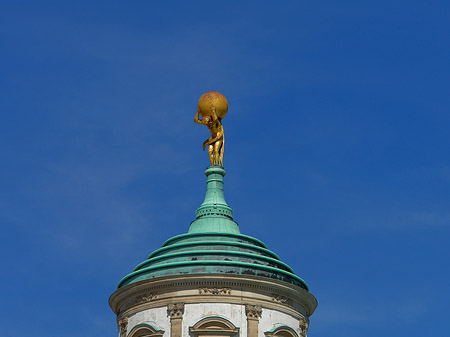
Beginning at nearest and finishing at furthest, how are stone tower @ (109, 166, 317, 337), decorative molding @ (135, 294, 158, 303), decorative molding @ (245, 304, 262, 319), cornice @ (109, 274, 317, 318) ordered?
stone tower @ (109, 166, 317, 337), decorative molding @ (245, 304, 262, 319), cornice @ (109, 274, 317, 318), decorative molding @ (135, 294, 158, 303)

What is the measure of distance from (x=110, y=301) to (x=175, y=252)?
4.74m

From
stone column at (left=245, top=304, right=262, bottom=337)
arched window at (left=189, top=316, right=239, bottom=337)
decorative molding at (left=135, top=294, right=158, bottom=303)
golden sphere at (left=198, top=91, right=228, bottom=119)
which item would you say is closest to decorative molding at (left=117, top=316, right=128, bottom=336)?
decorative molding at (left=135, top=294, right=158, bottom=303)

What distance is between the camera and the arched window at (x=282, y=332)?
6800cm

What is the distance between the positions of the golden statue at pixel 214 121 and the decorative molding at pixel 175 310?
11634mm

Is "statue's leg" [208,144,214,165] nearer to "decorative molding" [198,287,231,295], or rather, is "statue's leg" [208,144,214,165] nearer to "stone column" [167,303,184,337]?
"decorative molding" [198,287,231,295]

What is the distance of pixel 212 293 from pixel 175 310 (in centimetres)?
217

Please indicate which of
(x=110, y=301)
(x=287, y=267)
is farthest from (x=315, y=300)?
(x=110, y=301)

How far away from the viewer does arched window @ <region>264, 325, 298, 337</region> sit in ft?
223

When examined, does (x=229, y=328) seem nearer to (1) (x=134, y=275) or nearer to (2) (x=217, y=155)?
(1) (x=134, y=275)

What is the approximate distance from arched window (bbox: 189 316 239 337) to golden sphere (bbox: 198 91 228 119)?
1473 cm

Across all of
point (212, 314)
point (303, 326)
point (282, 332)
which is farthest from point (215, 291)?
point (303, 326)

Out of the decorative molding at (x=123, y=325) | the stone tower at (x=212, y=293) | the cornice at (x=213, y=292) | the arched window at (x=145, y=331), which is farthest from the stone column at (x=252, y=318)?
the decorative molding at (x=123, y=325)

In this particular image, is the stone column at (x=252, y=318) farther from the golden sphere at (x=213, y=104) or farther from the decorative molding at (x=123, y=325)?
the golden sphere at (x=213, y=104)

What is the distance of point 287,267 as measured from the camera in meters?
71.8
